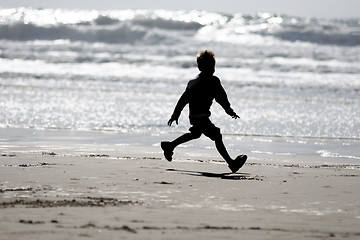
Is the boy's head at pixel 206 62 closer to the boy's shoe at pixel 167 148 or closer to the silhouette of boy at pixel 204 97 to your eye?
the silhouette of boy at pixel 204 97

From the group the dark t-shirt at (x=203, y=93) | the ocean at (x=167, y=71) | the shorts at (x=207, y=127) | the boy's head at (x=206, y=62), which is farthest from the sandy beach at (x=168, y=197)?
the ocean at (x=167, y=71)

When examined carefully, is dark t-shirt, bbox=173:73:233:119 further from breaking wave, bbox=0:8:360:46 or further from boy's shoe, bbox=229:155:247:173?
breaking wave, bbox=0:8:360:46

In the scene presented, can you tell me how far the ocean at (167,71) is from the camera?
12859mm

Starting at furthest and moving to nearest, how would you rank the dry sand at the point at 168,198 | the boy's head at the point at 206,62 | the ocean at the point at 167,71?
the ocean at the point at 167,71 → the boy's head at the point at 206,62 → the dry sand at the point at 168,198

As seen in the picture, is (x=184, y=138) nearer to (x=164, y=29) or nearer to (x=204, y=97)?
(x=204, y=97)

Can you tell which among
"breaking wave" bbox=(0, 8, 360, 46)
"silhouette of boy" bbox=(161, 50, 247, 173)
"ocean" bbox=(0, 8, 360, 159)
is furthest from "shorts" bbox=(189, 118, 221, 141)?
"breaking wave" bbox=(0, 8, 360, 46)

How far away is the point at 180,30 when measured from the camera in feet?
147

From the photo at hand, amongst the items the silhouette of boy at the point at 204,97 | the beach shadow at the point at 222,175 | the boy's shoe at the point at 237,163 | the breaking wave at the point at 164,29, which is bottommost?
the beach shadow at the point at 222,175

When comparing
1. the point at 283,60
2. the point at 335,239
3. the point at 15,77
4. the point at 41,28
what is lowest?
the point at 335,239

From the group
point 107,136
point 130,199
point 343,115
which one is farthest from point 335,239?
point 343,115

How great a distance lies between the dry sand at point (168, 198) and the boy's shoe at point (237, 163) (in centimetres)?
8

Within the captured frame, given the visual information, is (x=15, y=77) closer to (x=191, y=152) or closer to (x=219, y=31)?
(x=191, y=152)

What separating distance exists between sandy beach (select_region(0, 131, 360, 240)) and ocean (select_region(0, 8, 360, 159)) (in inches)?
113

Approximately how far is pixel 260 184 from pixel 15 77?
55.8 feet
